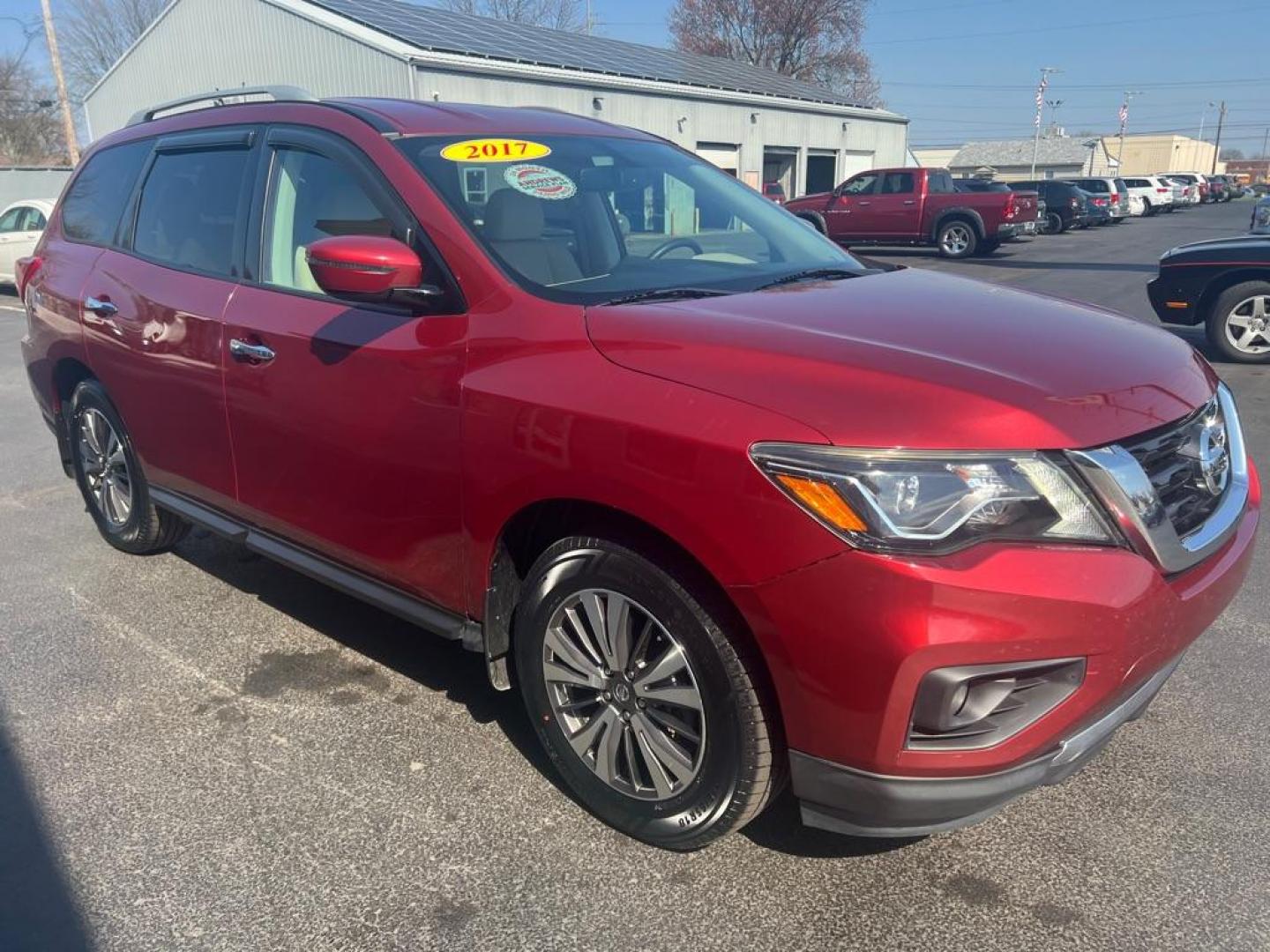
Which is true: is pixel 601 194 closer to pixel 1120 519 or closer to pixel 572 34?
pixel 1120 519

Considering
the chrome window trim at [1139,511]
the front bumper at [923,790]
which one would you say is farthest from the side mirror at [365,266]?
the chrome window trim at [1139,511]

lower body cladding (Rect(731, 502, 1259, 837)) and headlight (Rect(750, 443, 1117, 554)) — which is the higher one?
headlight (Rect(750, 443, 1117, 554))

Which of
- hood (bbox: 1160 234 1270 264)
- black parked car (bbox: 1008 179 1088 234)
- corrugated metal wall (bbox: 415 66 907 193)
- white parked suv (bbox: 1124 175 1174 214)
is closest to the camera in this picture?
hood (bbox: 1160 234 1270 264)

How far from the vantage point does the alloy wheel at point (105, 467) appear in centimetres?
450

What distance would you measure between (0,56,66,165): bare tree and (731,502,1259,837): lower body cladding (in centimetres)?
5485

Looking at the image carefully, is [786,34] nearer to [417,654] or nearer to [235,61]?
[235,61]

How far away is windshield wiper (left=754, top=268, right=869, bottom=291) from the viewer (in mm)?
3029

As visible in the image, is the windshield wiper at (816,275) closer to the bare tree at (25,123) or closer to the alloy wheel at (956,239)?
the alloy wheel at (956,239)

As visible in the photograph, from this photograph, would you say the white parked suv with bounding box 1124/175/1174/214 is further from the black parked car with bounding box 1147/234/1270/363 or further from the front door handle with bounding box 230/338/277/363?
the front door handle with bounding box 230/338/277/363

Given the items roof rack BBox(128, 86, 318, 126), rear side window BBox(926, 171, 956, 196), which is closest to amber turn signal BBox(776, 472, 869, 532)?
roof rack BBox(128, 86, 318, 126)

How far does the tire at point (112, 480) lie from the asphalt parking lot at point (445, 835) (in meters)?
0.72

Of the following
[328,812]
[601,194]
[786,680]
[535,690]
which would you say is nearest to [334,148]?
[601,194]

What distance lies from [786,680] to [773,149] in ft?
98.7

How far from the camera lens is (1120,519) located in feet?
6.74
